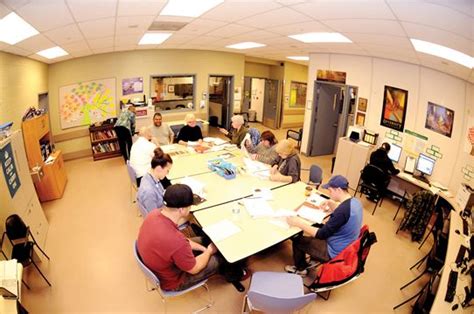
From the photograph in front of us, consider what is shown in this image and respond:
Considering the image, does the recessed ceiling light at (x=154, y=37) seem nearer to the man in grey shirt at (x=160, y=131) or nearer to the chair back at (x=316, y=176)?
the man in grey shirt at (x=160, y=131)

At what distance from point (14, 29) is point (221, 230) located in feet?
10.0

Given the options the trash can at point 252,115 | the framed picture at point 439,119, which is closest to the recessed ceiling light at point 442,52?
the framed picture at point 439,119

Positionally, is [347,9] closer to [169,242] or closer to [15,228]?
[169,242]

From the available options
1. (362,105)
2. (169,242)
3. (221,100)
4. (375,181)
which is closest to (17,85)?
(169,242)

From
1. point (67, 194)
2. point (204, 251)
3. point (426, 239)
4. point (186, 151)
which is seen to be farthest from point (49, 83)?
point (426, 239)

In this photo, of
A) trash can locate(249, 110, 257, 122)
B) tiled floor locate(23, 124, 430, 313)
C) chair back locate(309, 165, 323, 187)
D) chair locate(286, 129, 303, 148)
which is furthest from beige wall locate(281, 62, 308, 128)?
chair back locate(309, 165, 323, 187)

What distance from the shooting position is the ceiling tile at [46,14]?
2248 mm

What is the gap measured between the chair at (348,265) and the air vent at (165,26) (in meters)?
3.70

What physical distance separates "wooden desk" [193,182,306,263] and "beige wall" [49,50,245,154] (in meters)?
5.65

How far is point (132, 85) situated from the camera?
8078 millimetres

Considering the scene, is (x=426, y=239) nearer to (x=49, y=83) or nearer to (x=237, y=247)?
(x=237, y=247)

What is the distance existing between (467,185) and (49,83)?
8.53 meters

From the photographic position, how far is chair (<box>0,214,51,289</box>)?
312 cm

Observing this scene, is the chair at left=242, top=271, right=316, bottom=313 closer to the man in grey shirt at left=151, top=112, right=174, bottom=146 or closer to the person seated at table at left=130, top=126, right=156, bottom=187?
the person seated at table at left=130, top=126, right=156, bottom=187
